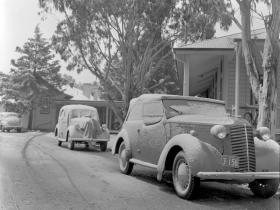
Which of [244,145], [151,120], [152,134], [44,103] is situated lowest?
[244,145]

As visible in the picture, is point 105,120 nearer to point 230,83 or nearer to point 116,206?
point 230,83

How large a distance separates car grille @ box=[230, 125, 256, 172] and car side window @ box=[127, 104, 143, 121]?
3.09 metres

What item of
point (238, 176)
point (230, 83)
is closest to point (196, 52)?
point (230, 83)

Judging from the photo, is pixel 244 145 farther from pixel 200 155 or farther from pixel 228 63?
pixel 228 63

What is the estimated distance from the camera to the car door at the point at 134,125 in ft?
31.3

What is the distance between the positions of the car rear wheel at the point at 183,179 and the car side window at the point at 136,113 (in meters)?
2.40

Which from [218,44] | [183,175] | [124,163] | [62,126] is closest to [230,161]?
[183,175]

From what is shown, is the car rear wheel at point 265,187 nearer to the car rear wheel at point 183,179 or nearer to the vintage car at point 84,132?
the car rear wheel at point 183,179

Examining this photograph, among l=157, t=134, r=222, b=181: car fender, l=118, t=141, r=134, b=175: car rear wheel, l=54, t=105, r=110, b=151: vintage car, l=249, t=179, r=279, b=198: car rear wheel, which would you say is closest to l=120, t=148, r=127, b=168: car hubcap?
l=118, t=141, r=134, b=175: car rear wheel

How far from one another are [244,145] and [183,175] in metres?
1.15

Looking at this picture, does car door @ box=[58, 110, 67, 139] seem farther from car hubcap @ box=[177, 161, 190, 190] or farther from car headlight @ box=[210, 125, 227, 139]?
car headlight @ box=[210, 125, 227, 139]

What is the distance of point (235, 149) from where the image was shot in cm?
705

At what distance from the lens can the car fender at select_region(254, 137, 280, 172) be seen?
722cm

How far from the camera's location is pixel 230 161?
6969mm
